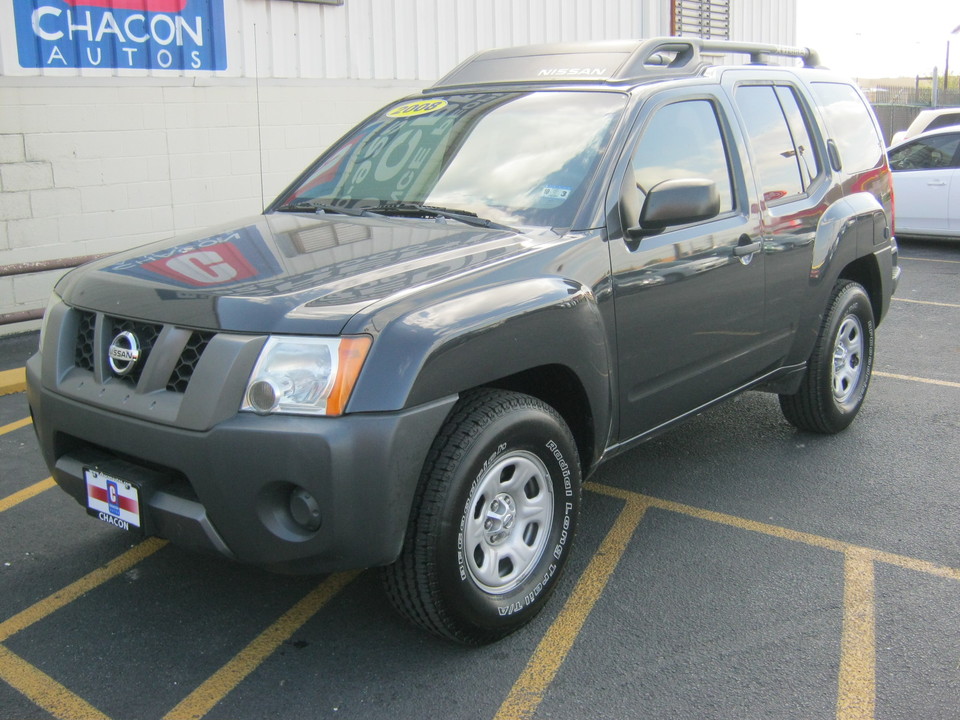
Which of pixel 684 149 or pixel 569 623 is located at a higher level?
pixel 684 149

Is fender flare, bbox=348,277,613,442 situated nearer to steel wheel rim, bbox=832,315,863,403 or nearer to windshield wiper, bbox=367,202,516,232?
windshield wiper, bbox=367,202,516,232

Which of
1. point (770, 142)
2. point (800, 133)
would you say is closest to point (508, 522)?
point (770, 142)

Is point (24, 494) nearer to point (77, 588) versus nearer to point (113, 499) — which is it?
point (77, 588)

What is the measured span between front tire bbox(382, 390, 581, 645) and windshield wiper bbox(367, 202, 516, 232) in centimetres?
79

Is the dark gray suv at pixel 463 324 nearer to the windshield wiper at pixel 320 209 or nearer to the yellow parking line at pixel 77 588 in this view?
the windshield wiper at pixel 320 209

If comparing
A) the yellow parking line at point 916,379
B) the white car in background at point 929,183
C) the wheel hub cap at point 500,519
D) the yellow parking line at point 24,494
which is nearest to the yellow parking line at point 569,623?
the wheel hub cap at point 500,519

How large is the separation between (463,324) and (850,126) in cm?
338

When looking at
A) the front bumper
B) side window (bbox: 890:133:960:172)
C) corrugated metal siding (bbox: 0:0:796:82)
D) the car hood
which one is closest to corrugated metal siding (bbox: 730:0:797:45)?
corrugated metal siding (bbox: 0:0:796:82)

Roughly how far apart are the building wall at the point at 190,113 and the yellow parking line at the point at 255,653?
5209 millimetres

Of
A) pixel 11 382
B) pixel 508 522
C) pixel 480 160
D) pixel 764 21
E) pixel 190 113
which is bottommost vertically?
pixel 11 382

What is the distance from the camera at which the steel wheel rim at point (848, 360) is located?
5301mm

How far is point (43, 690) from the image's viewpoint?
304 cm

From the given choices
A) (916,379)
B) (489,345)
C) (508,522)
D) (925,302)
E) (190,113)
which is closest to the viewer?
(489,345)

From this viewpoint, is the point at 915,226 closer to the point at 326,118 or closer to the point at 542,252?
the point at 326,118
